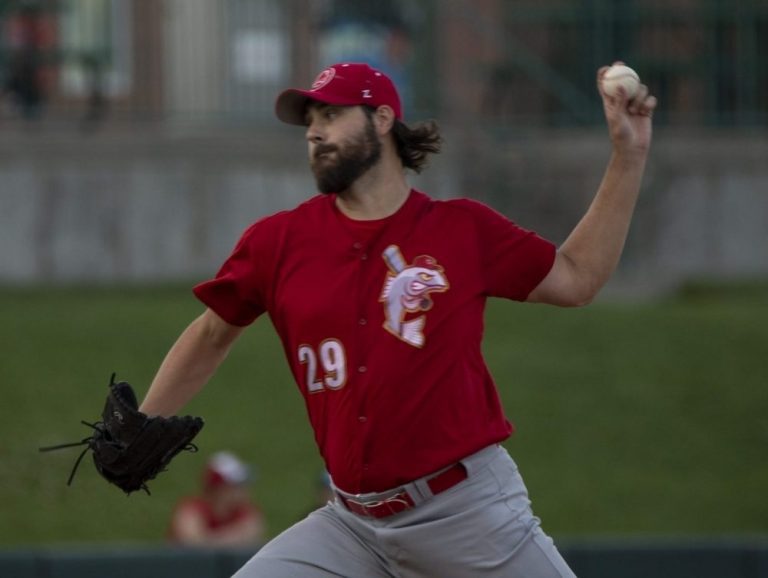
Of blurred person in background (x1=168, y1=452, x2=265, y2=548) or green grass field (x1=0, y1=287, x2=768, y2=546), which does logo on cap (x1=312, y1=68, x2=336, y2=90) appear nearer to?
blurred person in background (x1=168, y1=452, x2=265, y2=548)

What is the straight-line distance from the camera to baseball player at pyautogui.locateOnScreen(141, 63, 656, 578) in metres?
4.92

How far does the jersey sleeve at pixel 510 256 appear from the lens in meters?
4.98

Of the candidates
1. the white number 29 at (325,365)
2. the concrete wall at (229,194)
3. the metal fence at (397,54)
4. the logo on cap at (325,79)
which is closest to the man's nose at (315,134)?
the logo on cap at (325,79)

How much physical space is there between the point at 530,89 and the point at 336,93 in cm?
998

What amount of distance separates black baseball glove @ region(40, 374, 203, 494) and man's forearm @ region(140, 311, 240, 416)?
72 mm

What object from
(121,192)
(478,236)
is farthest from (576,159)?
(478,236)

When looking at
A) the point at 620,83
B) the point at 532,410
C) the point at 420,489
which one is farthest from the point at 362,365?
the point at 532,410

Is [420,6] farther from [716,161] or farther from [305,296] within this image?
[305,296]

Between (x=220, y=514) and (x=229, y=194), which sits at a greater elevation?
(x=229, y=194)

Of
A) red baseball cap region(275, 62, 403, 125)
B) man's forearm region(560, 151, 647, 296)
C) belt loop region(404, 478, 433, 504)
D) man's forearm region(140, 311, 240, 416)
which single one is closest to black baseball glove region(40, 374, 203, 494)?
man's forearm region(140, 311, 240, 416)

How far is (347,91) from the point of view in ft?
16.6

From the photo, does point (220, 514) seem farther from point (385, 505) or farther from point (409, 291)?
point (409, 291)

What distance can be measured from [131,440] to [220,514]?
4.50m

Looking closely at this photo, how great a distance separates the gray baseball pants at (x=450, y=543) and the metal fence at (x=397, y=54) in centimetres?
916
